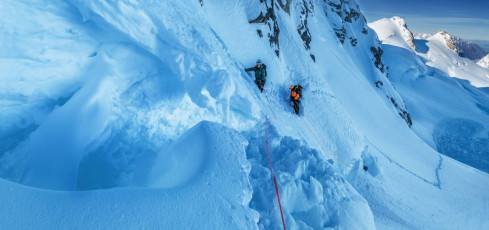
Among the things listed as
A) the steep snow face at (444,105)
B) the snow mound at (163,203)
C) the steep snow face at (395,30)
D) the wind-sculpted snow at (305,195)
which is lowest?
the steep snow face at (444,105)

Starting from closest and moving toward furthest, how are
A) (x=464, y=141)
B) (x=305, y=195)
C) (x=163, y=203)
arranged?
(x=163, y=203), (x=305, y=195), (x=464, y=141)

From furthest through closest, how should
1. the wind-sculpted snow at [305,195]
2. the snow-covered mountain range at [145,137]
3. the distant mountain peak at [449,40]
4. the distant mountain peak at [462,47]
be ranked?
1. the distant mountain peak at [462,47]
2. the distant mountain peak at [449,40]
3. the wind-sculpted snow at [305,195]
4. the snow-covered mountain range at [145,137]

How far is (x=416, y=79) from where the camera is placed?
183 feet

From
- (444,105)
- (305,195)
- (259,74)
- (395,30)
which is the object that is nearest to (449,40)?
(395,30)

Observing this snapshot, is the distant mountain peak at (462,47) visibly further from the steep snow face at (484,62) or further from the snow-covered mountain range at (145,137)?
the snow-covered mountain range at (145,137)

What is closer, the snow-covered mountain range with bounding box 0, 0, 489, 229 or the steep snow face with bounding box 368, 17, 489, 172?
the snow-covered mountain range with bounding box 0, 0, 489, 229

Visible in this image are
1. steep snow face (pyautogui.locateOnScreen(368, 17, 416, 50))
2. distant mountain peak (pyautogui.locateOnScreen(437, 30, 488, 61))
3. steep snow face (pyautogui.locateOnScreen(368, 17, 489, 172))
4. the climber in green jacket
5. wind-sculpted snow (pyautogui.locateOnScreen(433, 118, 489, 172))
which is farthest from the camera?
distant mountain peak (pyautogui.locateOnScreen(437, 30, 488, 61))

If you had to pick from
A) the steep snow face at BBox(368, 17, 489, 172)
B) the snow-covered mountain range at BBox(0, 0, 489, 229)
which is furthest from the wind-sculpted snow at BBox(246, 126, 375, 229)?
the steep snow face at BBox(368, 17, 489, 172)

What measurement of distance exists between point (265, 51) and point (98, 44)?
331 inches

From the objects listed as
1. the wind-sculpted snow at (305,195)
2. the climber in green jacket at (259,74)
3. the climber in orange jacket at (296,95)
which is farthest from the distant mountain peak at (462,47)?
the wind-sculpted snow at (305,195)

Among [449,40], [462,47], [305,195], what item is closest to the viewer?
[305,195]

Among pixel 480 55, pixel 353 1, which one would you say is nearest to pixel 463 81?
pixel 353 1

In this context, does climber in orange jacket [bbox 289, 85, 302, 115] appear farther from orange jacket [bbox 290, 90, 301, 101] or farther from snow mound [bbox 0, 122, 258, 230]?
snow mound [bbox 0, 122, 258, 230]

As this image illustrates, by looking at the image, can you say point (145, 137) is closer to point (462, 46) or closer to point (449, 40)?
point (449, 40)
